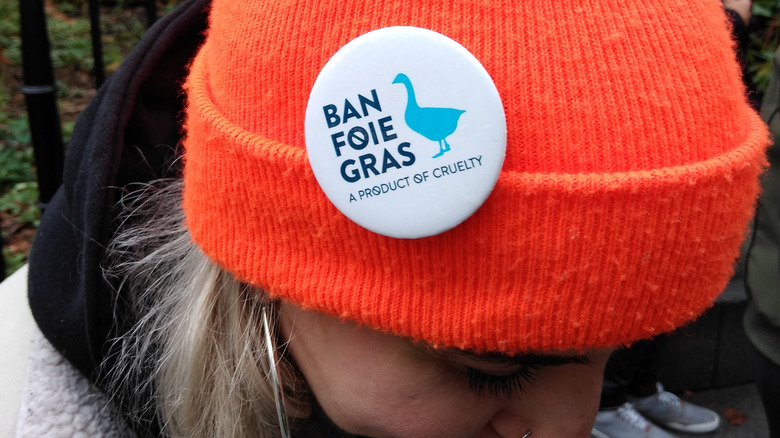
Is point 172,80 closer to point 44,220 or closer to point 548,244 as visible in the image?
point 44,220

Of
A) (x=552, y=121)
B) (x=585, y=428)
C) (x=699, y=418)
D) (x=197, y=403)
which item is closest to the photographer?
(x=552, y=121)

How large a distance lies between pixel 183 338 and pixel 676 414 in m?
2.81

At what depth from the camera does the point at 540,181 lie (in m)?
0.82

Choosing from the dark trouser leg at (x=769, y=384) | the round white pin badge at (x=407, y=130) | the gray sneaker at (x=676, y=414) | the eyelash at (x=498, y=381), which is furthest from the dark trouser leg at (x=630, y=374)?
the round white pin badge at (x=407, y=130)

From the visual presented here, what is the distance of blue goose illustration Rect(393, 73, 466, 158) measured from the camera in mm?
799

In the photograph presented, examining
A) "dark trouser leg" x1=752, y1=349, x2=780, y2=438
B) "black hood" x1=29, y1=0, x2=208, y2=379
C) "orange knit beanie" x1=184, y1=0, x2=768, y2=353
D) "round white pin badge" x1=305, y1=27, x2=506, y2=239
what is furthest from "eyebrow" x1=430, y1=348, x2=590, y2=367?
"dark trouser leg" x1=752, y1=349, x2=780, y2=438

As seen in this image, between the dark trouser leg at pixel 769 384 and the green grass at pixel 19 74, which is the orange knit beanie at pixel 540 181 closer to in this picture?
the dark trouser leg at pixel 769 384

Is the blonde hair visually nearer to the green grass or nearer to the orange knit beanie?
the orange knit beanie

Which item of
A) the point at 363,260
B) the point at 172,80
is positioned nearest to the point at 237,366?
the point at 363,260

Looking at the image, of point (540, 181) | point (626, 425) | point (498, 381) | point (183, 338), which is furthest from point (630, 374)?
point (540, 181)

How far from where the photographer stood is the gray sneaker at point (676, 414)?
327 centimetres

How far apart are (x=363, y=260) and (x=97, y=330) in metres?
0.68

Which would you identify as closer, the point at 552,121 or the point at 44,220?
the point at 552,121

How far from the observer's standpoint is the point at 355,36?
85 cm
